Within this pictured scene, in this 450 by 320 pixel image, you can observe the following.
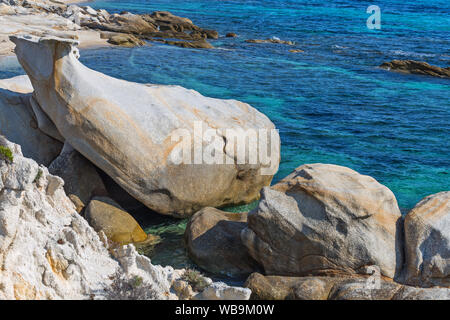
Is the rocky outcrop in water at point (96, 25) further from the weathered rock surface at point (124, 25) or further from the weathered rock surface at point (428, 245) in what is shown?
the weathered rock surface at point (428, 245)

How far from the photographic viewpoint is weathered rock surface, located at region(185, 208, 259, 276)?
13.1m

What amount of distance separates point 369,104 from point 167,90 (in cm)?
1648

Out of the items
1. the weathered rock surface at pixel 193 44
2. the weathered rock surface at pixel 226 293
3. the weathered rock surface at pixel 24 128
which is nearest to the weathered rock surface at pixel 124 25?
the weathered rock surface at pixel 193 44

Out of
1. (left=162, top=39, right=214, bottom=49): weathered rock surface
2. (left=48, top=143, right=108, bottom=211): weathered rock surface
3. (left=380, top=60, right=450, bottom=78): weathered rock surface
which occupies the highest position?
(left=162, top=39, right=214, bottom=49): weathered rock surface

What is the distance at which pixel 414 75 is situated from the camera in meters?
37.0

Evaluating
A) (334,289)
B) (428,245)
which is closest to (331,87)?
(428,245)

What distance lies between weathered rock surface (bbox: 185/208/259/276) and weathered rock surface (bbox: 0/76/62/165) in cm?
A: 525

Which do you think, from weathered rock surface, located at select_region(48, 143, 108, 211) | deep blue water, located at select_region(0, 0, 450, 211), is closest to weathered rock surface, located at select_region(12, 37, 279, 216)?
weathered rock surface, located at select_region(48, 143, 108, 211)

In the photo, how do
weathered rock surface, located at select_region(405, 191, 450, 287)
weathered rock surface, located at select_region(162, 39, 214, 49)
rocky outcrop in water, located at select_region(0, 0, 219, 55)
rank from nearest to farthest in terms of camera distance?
weathered rock surface, located at select_region(405, 191, 450, 287) → rocky outcrop in water, located at select_region(0, 0, 219, 55) → weathered rock surface, located at select_region(162, 39, 214, 49)

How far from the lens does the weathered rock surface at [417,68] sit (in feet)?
121

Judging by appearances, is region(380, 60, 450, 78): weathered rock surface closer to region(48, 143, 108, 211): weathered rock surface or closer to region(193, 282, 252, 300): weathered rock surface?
region(48, 143, 108, 211): weathered rock surface

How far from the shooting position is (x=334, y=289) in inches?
435

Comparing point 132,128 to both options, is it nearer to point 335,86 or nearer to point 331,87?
point 331,87

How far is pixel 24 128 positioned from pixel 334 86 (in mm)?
21696
